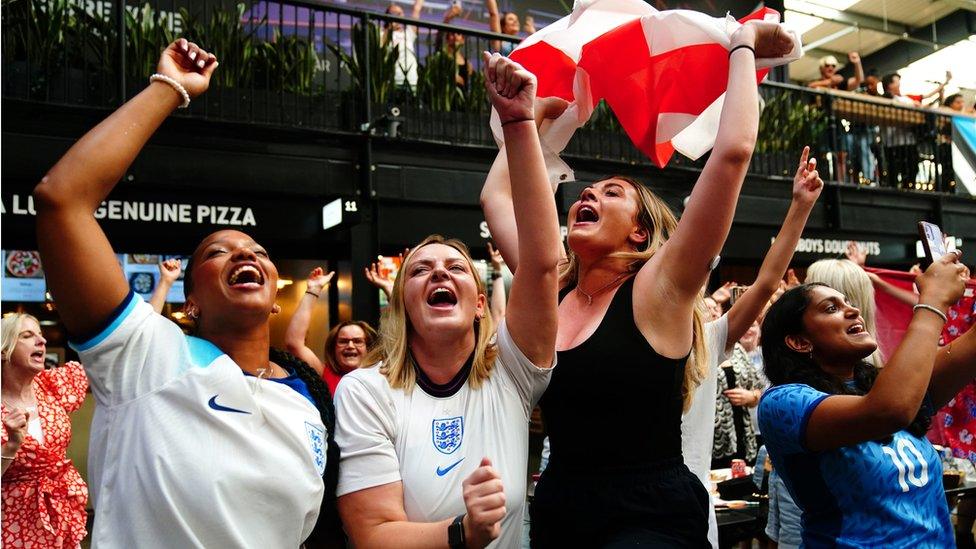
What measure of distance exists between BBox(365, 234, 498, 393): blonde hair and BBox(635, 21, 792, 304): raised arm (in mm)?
412

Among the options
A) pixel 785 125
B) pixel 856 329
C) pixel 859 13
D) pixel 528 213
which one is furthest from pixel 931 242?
pixel 859 13

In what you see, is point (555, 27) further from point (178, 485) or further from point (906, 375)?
point (178, 485)

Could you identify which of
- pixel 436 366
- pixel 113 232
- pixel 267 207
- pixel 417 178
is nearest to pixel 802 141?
pixel 417 178

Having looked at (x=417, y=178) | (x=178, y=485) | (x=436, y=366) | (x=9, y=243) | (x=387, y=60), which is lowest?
(x=178, y=485)

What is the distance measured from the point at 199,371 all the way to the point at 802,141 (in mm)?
9440

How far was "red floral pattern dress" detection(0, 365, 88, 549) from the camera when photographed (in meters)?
4.27

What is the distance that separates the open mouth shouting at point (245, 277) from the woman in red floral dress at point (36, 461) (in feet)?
9.40

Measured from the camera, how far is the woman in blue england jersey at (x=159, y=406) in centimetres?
158

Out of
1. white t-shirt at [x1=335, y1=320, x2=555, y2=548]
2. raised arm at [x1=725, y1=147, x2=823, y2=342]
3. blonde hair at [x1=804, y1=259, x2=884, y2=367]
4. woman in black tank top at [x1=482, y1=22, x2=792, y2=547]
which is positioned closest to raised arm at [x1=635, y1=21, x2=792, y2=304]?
woman in black tank top at [x1=482, y1=22, x2=792, y2=547]

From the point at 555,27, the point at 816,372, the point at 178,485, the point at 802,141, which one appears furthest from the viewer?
the point at 802,141

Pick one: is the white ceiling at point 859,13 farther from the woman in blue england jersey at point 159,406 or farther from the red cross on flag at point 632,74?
the woman in blue england jersey at point 159,406

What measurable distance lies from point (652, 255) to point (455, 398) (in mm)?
698

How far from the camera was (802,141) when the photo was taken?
32.6ft

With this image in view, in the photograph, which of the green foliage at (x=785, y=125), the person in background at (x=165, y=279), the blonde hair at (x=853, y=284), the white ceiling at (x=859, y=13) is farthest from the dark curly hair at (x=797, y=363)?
the white ceiling at (x=859, y=13)
